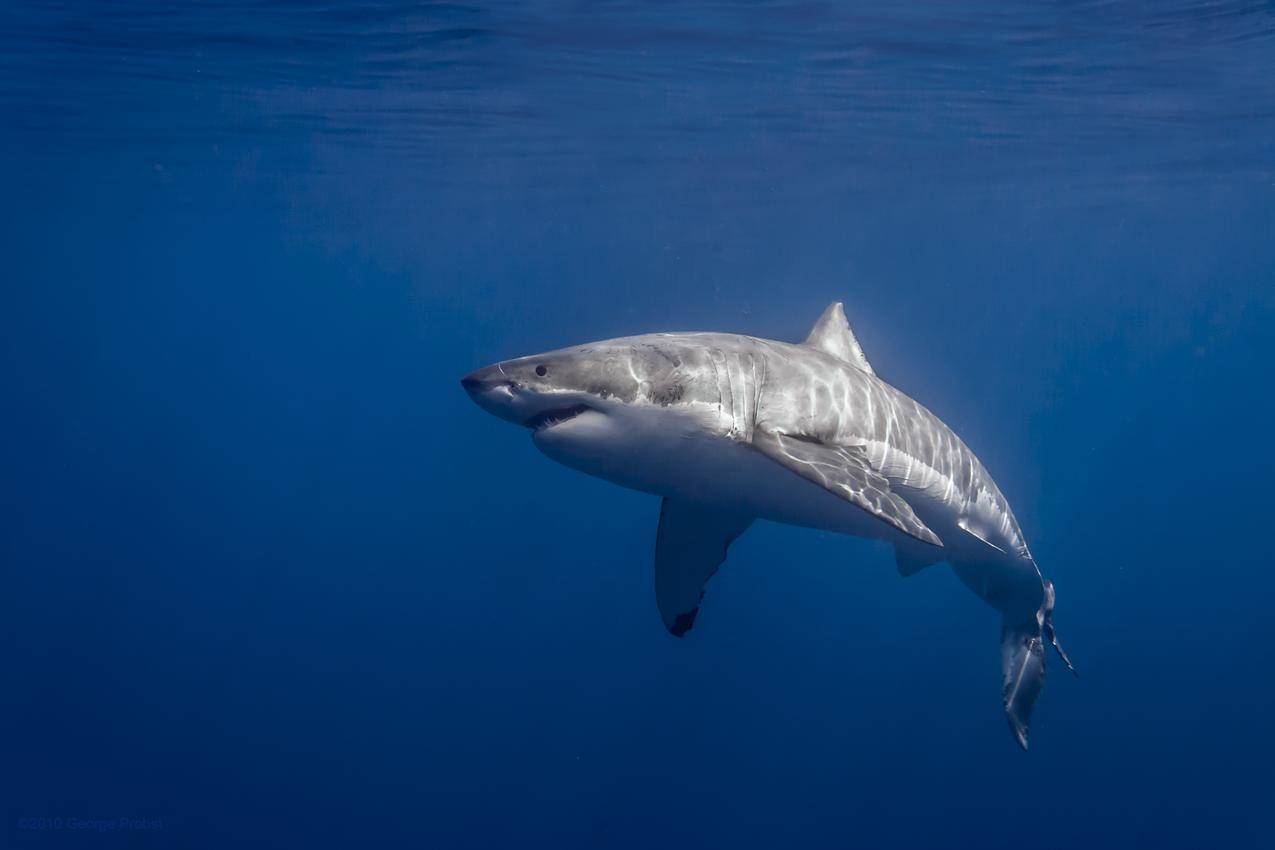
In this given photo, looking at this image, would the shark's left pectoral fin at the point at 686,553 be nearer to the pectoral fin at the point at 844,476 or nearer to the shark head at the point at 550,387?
the pectoral fin at the point at 844,476

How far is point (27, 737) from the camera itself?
64.6 ft

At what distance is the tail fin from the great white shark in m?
1.24

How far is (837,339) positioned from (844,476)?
8.08 feet

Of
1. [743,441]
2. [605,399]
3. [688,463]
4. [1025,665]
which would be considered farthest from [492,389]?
[1025,665]

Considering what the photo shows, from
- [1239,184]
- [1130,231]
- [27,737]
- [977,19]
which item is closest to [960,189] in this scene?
[1239,184]

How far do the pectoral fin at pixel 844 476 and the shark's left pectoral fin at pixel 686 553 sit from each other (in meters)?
1.31

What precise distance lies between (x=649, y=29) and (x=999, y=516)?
1080cm

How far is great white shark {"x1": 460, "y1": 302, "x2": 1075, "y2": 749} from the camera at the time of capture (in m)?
4.13

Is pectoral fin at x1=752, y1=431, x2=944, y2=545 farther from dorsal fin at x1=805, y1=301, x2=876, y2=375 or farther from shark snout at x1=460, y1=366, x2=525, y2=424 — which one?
dorsal fin at x1=805, y1=301, x2=876, y2=375

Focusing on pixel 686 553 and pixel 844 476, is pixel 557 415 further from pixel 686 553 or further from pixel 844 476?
pixel 686 553

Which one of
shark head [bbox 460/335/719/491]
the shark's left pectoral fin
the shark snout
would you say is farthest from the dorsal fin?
the shark snout

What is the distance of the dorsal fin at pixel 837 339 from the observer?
653 centimetres

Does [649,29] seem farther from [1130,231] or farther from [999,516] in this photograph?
[1130,231]

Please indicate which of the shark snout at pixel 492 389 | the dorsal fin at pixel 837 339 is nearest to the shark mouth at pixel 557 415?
the shark snout at pixel 492 389
